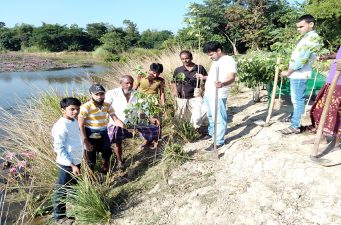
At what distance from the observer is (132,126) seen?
15.3ft

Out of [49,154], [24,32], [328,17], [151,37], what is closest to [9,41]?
[24,32]

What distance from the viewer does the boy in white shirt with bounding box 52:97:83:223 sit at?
3338 millimetres

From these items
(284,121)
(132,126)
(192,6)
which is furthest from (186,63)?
(284,121)

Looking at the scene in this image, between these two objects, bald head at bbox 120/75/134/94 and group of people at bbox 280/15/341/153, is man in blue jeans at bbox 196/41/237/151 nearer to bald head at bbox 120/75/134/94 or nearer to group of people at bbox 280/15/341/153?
group of people at bbox 280/15/341/153

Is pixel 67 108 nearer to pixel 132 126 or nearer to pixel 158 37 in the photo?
pixel 132 126

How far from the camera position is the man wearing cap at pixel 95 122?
12.5ft

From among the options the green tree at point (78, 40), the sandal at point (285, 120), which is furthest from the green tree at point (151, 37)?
the sandal at point (285, 120)

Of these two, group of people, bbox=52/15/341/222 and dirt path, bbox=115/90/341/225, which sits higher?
group of people, bbox=52/15/341/222

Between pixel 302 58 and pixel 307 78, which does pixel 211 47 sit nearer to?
pixel 302 58

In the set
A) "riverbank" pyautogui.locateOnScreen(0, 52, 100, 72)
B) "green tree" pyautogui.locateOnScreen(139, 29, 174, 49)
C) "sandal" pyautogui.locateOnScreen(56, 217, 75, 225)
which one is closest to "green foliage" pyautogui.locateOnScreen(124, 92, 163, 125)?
"sandal" pyautogui.locateOnScreen(56, 217, 75, 225)

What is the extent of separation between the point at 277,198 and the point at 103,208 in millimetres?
1742

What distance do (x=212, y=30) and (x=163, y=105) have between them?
1496cm

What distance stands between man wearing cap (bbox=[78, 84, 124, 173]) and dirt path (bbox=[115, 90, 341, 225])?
0.82 m

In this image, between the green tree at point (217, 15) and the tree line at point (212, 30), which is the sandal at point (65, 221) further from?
the green tree at point (217, 15)
